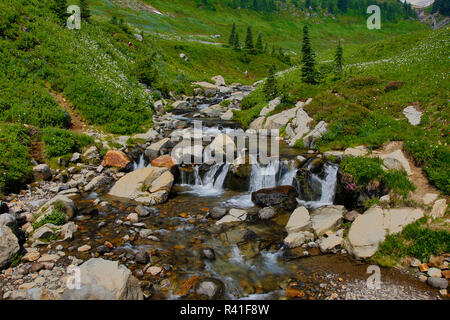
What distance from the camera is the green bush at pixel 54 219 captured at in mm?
9171

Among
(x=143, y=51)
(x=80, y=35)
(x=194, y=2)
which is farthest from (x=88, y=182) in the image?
(x=194, y=2)

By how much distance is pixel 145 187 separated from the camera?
13.4m

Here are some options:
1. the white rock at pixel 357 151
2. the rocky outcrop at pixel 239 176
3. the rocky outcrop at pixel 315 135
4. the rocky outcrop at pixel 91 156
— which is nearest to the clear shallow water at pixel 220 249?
the white rock at pixel 357 151

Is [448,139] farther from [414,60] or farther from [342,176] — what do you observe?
[414,60]

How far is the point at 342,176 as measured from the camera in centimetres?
1201

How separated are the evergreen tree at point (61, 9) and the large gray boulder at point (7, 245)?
30586mm

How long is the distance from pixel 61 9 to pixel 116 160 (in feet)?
83.1

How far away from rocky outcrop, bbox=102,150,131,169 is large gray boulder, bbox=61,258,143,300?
9.89 metres

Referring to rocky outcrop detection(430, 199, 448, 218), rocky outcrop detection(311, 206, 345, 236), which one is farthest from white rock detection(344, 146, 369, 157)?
rocky outcrop detection(430, 199, 448, 218)

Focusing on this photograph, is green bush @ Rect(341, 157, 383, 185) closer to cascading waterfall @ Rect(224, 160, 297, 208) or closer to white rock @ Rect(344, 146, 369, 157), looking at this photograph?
white rock @ Rect(344, 146, 369, 157)

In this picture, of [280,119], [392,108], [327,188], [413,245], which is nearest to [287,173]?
[327,188]

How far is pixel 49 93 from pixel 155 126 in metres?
7.75

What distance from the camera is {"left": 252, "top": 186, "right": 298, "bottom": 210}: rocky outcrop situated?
1216cm

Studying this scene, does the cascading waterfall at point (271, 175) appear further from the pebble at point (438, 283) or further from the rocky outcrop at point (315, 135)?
the pebble at point (438, 283)
